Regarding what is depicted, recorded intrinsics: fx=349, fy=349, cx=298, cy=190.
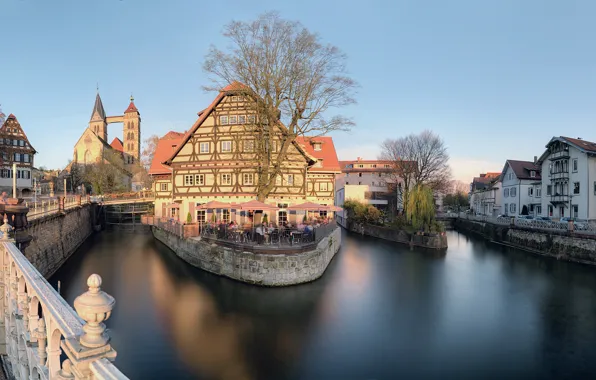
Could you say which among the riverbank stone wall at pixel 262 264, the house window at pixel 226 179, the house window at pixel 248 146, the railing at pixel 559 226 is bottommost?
the riverbank stone wall at pixel 262 264

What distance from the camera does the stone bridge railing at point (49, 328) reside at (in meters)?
2.12

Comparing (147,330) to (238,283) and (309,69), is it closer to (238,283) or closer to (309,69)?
(238,283)

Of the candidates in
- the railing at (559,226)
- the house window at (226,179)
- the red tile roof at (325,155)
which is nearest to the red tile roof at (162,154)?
the house window at (226,179)

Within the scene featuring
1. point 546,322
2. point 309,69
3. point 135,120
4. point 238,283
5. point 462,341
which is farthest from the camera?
point 135,120

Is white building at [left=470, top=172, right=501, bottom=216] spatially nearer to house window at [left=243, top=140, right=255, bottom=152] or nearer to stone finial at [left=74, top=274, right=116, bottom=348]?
house window at [left=243, top=140, right=255, bottom=152]

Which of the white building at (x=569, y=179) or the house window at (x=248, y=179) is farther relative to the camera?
the white building at (x=569, y=179)

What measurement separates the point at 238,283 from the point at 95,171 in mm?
51640

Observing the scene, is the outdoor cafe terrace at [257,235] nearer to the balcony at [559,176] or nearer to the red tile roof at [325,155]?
the red tile roof at [325,155]

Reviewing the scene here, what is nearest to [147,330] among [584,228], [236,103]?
[236,103]

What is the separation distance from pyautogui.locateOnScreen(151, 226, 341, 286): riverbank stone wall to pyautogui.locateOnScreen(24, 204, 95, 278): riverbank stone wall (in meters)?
6.98

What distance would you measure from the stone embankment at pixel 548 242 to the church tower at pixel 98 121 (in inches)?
3775

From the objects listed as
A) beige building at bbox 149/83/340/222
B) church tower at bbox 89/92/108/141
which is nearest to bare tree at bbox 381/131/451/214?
beige building at bbox 149/83/340/222

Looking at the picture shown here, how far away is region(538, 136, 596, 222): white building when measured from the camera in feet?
102

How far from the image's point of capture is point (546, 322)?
12.3 m
